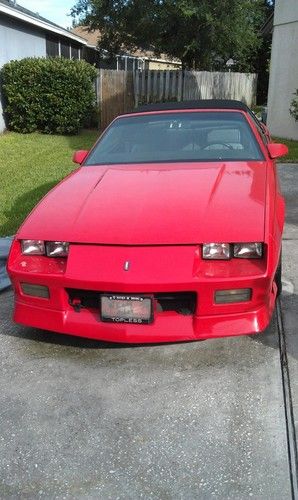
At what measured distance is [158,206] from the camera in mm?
3223

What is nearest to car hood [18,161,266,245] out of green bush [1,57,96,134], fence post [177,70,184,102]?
green bush [1,57,96,134]

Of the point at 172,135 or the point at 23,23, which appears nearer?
the point at 172,135

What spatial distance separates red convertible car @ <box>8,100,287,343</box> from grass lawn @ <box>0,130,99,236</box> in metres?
2.61

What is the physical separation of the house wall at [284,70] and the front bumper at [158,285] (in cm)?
1065

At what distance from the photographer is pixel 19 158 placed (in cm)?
1031

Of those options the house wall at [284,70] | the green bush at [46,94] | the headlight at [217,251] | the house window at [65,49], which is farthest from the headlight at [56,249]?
the house window at [65,49]

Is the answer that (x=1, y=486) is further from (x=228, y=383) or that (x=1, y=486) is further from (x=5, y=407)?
(x=228, y=383)

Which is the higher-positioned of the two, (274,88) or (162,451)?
(274,88)

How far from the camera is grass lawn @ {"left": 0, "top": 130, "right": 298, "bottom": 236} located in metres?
6.45

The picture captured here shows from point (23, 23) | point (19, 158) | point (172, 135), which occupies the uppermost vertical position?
point (23, 23)

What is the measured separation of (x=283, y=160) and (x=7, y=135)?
23.9ft

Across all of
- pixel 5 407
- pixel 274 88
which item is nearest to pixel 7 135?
pixel 274 88

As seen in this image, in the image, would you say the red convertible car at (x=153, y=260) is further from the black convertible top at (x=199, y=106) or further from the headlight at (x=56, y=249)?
the black convertible top at (x=199, y=106)

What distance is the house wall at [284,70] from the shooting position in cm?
1250
